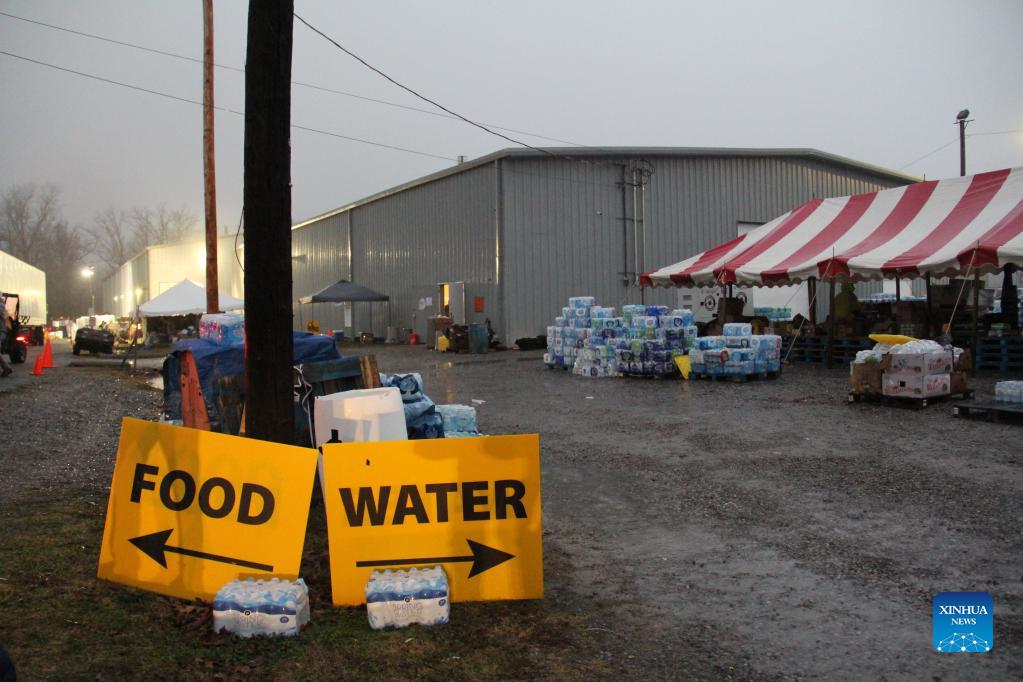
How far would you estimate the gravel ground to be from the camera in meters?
3.76

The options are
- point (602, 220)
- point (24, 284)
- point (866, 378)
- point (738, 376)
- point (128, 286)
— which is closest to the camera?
point (866, 378)

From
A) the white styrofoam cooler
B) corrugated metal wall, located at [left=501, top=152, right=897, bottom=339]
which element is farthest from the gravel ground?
corrugated metal wall, located at [left=501, top=152, right=897, bottom=339]

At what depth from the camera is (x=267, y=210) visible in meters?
5.01

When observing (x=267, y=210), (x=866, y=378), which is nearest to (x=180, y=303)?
(x=866, y=378)

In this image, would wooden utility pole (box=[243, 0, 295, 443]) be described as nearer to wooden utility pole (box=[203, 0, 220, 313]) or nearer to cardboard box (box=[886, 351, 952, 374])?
cardboard box (box=[886, 351, 952, 374])

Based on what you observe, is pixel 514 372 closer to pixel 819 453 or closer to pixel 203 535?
pixel 819 453

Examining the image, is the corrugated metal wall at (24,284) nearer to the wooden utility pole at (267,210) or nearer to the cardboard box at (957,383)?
the wooden utility pole at (267,210)

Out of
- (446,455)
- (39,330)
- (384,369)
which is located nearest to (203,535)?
(446,455)

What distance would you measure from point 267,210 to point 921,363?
32.4ft

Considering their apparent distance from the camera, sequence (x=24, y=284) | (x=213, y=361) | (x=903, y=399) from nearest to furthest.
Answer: (x=213, y=361) < (x=903, y=399) < (x=24, y=284)

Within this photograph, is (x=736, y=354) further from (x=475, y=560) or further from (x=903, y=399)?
(x=475, y=560)

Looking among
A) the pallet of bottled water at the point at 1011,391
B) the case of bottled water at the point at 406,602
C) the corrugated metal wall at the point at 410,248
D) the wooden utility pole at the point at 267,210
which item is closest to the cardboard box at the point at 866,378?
the pallet of bottled water at the point at 1011,391

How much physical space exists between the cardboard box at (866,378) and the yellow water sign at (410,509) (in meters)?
9.29

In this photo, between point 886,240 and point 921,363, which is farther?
point 886,240
